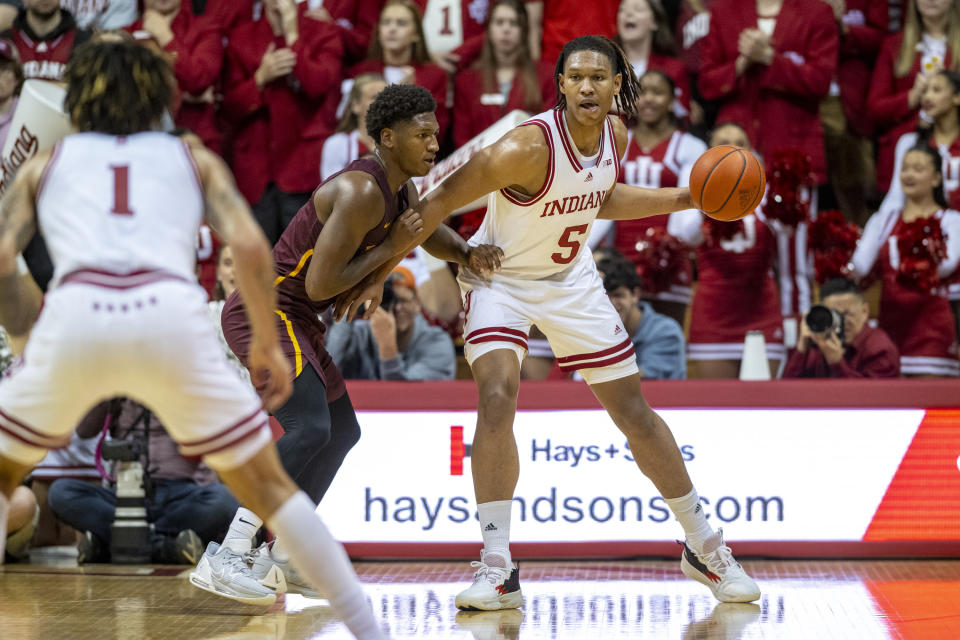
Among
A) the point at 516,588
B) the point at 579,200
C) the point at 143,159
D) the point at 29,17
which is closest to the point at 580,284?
the point at 579,200

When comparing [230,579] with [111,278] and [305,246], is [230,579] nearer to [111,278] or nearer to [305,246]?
[305,246]

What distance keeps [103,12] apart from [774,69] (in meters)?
4.71

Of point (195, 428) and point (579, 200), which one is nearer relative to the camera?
point (195, 428)

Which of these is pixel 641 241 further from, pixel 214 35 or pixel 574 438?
pixel 214 35

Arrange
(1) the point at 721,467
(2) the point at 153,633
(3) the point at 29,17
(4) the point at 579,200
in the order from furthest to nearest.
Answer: (3) the point at 29,17 < (1) the point at 721,467 < (4) the point at 579,200 < (2) the point at 153,633

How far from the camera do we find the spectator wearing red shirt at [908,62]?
304 inches

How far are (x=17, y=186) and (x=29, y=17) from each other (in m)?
5.71

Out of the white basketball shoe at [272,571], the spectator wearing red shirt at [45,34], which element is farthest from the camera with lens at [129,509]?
the spectator wearing red shirt at [45,34]

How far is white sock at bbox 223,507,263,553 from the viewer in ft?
14.8

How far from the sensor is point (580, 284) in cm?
485

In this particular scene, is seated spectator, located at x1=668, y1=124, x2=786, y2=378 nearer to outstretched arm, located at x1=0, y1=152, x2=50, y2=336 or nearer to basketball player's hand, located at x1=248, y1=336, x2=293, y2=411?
basketball player's hand, located at x1=248, y1=336, x2=293, y2=411

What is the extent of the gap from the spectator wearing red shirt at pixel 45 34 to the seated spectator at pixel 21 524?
3419 millimetres

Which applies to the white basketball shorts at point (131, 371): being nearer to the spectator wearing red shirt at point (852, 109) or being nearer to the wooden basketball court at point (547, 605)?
the wooden basketball court at point (547, 605)

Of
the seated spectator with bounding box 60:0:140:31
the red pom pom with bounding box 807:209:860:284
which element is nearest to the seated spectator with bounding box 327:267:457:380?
the red pom pom with bounding box 807:209:860:284
